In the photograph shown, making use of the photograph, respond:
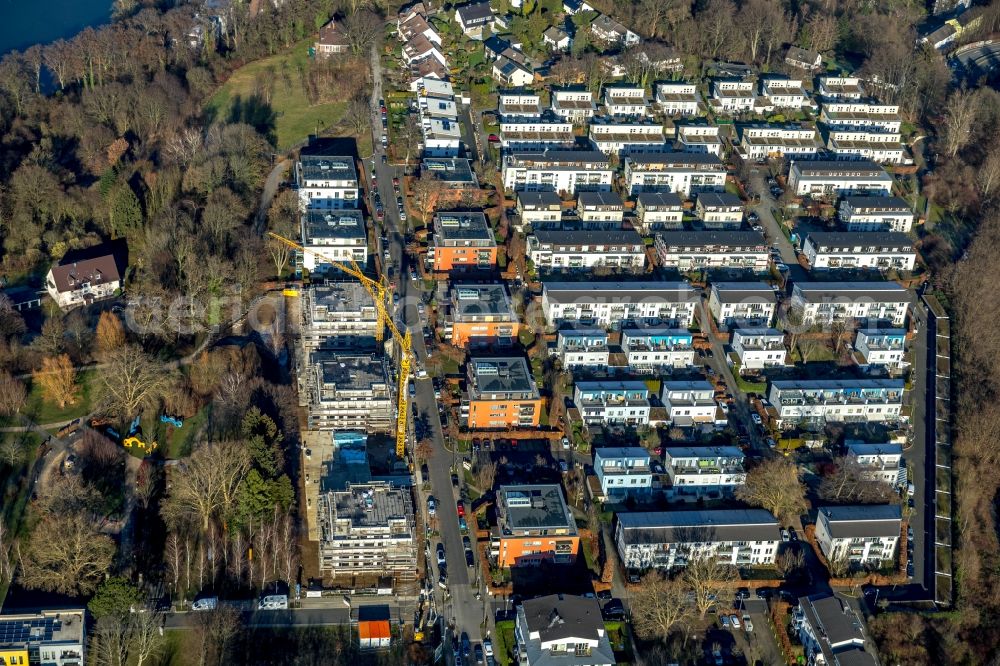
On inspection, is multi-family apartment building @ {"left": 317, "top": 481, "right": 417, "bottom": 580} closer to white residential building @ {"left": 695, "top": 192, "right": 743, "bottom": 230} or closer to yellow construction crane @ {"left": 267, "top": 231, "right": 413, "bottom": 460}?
yellow construction crane @ {"left": 267, "top": 231, "right": 413, "bottom": 460}

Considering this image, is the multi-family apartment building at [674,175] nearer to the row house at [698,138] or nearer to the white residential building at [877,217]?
the row house at [698,138]

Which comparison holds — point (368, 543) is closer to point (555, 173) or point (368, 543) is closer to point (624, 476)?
point (624, 476)

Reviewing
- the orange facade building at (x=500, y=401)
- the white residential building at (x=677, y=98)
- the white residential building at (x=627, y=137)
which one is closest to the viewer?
the orange facade building at (x=500, y=401)

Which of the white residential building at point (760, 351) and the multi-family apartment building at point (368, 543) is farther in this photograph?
the white residential building at point (760, 351)

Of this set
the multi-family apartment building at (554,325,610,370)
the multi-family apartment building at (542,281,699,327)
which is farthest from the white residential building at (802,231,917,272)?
the multi-family apartment building at (554,325,610,370)

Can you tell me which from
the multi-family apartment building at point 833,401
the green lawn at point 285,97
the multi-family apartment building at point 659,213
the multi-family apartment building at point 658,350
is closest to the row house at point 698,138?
the multi-family apartment building at point 659,213

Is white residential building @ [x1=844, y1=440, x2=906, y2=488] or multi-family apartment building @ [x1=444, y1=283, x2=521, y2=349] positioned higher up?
multi-family apartment building @ [x1=444, y1=283, x2=521, y2=349]
